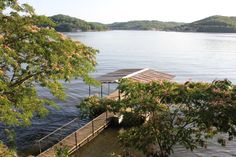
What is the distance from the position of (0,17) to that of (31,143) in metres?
16.4

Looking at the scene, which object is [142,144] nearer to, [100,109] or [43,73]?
[43,73]

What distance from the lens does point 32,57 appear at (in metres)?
14.8

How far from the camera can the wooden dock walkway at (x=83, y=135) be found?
23.9 meters

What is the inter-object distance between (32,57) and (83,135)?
13.4 meters

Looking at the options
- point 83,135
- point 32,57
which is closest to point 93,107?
Answer: point 83,135

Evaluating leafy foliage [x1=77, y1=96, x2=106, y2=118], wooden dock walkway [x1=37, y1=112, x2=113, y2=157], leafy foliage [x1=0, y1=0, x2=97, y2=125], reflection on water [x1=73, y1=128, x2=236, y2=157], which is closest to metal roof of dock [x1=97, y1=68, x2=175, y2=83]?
leafy foliage [x1=77, y1=96, x2=106, y2=118]

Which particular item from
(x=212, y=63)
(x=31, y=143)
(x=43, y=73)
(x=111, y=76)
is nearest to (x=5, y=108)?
(x=43, y=73)

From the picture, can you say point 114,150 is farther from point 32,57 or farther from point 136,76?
point 32,57

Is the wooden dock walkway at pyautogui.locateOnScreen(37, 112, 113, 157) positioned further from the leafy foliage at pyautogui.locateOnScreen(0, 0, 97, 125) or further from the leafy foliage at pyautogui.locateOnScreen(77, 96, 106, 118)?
the leafy foliage at pyautogui.locateOnScreen(0, 0, 97, 125)

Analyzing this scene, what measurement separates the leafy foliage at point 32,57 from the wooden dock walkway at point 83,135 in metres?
8.78

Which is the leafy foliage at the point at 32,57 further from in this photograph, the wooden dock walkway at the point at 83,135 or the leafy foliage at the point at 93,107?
the leafy foliage at the point at 93,107

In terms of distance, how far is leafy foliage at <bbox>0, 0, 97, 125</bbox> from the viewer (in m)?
13.2

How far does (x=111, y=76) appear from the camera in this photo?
35.4 metres

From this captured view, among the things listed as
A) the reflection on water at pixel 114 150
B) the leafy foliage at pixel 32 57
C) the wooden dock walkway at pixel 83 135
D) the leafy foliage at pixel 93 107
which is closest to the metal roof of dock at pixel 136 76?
the leafy foliage at pixel 93 107
